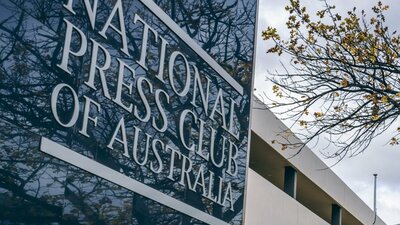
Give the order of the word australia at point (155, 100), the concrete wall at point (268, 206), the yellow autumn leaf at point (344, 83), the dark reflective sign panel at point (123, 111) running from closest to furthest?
the dark reflective sign panel at point (123, 111) < the word australia at point (155, 100) < the yellow autumn leaf at point (344, 83) < the concrete wall at point (268, 206)

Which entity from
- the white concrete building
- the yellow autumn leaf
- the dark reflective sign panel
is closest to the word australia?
Answer: the dark reflective sign panel

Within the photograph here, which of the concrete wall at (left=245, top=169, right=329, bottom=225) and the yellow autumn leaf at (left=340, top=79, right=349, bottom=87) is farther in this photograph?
the concrete wall at (left=245, top=169, right=329, bottom=225)

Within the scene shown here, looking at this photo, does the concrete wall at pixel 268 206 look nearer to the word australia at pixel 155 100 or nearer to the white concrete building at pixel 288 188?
the white concrete building at pixel 288 188

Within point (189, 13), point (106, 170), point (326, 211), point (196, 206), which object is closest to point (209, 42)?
point (189, 13)

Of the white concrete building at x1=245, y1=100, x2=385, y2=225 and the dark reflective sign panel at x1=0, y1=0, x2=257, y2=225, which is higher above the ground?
the white concrete building at x1=245, y1=100, x2=385, y2=225

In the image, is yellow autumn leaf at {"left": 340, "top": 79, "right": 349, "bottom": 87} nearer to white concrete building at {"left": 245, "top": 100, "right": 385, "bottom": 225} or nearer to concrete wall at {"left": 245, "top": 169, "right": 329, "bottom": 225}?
concrete wall at {"left": 245, "top": 169, "right": 329, "bottom": 225}

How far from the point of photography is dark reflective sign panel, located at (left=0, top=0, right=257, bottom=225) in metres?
8.52

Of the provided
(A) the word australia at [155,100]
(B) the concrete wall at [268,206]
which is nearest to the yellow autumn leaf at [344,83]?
(A) the word australia at [155,100]

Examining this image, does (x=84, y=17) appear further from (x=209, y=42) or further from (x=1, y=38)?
(x=209, y=42)

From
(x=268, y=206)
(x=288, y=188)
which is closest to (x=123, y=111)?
(x=268, y=206)

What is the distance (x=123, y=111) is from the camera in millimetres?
10383

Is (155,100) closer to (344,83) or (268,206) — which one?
(344,83)

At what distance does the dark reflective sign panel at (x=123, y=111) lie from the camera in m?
8.52

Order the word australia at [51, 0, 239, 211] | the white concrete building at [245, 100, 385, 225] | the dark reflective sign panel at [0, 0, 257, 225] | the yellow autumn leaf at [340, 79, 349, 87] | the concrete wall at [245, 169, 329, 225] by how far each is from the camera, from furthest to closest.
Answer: the white concrete building at [245, 100, 385, 225] → the concrete wall at [245, 169, 329, 225] → the yellow autumn leaf at [340, 79, 349, 87] → the word australia at [51, 0, 239, 211] → the dark reflective sign panel at [0, 0, 257, 225]
